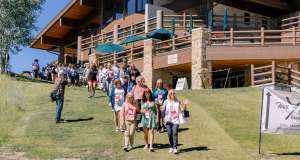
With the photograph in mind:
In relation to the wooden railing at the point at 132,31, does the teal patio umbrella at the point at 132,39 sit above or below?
below

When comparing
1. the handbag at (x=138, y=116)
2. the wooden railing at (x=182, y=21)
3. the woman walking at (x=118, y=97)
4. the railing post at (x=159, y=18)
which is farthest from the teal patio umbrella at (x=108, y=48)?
the handbag at (x=138, y=116)

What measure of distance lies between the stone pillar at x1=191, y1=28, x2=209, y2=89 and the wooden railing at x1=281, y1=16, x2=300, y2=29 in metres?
7.24

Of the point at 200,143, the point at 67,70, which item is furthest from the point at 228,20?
the point at 200,143

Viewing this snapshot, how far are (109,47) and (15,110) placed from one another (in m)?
13.9

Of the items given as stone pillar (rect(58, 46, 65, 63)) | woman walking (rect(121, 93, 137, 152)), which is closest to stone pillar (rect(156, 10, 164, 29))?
stone pillar (rect(58, 46, 65, 63))

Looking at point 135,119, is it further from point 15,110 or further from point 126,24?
point 126,24

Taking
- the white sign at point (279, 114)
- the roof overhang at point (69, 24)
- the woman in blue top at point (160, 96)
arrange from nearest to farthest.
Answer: the white sign at point (279, 114) → the woman in blue top at point (160, 96) → the roof overhang at point (69, 24)

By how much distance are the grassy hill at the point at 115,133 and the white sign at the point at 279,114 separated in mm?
591

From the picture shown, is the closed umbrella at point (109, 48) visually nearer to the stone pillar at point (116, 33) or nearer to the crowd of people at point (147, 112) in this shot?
the stone pillar at point (116, 33)

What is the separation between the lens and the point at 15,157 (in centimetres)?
1580

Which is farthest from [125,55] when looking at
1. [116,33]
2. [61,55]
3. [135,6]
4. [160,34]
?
[61,55]

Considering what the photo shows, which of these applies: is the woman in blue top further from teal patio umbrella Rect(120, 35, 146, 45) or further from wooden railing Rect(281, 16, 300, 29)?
wooden railing Rect(281, 16, 300, 29)

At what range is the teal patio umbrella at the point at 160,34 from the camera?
3447 cm

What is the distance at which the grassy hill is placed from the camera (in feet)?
52.7
